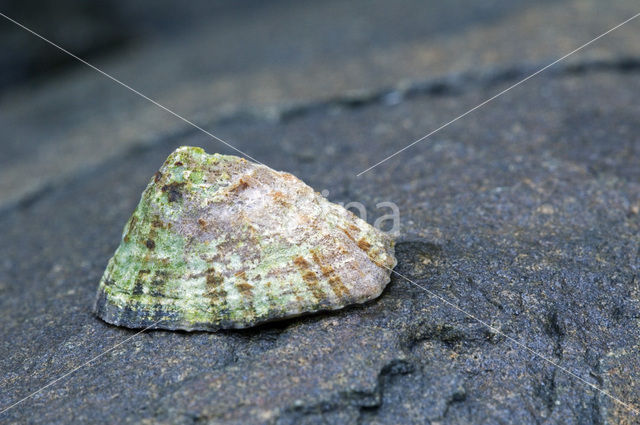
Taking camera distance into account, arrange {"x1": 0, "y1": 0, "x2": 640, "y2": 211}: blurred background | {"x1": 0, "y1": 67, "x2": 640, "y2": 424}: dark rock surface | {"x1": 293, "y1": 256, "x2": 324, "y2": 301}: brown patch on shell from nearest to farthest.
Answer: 1. {"x1": 0, "y1": 67, "x2": 640, "y2": 424}: dark rock surface
2. {"x1": 293, "y1": 256, "x2": 324, "y2": 301}: brown patch on shell
3. {"x1": 0, "y1": 0, "x2": 640, "y2": 211}: blurred background

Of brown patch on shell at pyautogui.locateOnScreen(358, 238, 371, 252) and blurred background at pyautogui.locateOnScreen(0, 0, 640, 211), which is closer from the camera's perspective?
brown patch on shell at pyautogui.locateOnScreen(358, 238, 371, 252)

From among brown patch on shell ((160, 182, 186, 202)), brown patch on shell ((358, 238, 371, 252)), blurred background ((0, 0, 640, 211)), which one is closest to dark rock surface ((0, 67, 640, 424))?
brown patch on shell ((358, 238, 371, 252))

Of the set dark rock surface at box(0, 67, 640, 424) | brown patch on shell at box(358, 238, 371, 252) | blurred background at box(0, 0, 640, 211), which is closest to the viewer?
dark rock surface at box(0, 67, 640, 424)

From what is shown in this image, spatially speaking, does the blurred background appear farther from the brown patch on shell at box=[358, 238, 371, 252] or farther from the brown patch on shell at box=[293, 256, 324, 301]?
the brown patch on shell at box=[293, 256, 324, 301]

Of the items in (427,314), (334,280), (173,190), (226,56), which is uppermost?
(173,190)

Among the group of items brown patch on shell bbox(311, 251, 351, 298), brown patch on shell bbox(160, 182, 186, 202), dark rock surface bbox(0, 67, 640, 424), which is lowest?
dark rock surface bbox(0, 67, 640, 424)

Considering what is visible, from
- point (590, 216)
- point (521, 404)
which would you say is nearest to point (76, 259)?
point (521, 404)

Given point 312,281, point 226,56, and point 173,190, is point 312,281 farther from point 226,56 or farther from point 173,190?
point 226,56

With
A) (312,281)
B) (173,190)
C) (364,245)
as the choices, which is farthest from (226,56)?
(312,281)
